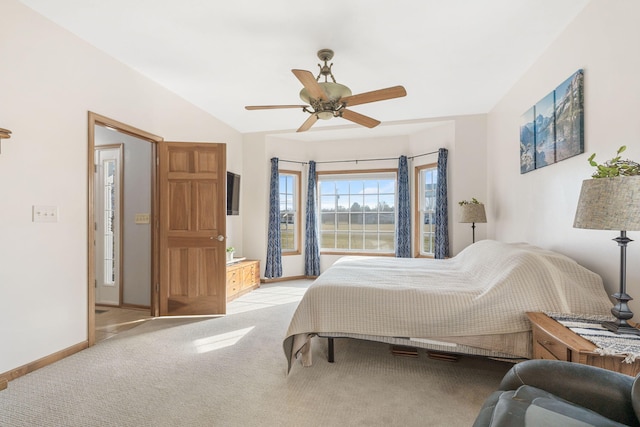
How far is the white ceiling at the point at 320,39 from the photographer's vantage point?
221 cm

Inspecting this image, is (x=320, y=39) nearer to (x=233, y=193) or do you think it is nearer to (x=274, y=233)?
(x=233, y=193)

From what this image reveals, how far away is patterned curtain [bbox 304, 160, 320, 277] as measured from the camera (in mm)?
5508

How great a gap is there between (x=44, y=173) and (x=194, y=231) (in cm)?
152

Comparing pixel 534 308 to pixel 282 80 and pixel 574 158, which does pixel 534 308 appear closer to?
A: pixel 574 158

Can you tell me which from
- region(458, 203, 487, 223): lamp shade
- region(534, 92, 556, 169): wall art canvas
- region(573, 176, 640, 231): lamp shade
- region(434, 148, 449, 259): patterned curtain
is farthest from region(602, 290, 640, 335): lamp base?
region(434, 148, 449, 259): patterned curtain

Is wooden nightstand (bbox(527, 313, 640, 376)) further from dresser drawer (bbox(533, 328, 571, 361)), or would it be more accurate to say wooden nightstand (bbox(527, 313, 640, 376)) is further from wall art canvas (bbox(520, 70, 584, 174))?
wall art canvas (bbox(520, 70, 584, 174))

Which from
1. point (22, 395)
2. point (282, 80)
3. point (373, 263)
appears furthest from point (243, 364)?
point (282, 80)

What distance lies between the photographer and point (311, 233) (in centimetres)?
552

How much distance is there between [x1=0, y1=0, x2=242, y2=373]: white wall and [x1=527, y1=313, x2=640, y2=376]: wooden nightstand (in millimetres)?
3401

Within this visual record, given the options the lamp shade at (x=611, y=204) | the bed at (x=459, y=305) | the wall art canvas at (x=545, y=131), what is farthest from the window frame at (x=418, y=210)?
the lamp shade at (x=611, y=204)

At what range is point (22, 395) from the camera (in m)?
1.96

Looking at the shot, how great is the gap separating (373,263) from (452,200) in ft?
6.59

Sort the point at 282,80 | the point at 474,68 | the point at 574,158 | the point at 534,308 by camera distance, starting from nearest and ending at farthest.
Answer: the point at 534,308, the point at 574,158, the point at 474,68, the point at 282,80

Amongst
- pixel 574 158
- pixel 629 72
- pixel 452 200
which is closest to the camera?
pixel 629 72
